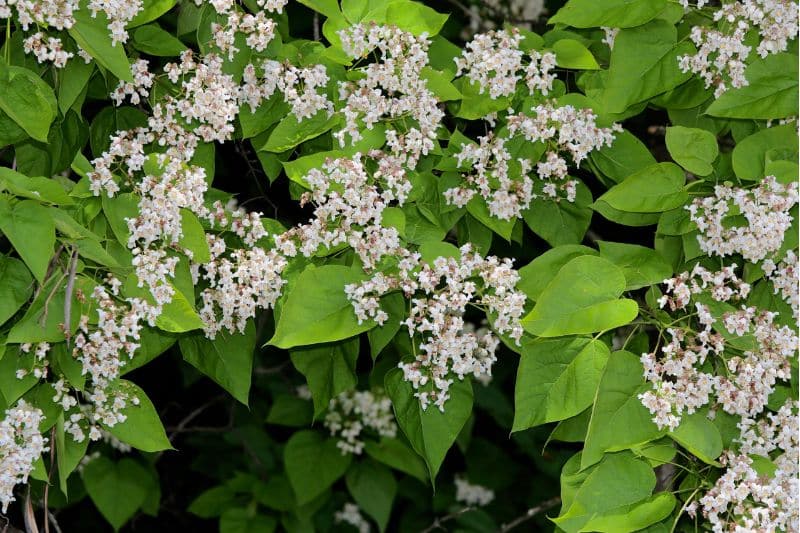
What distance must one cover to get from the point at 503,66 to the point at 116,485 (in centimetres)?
135

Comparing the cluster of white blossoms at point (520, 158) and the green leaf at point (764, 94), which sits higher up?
the green leaf at point (764, 94)

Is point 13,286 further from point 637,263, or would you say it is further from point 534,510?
point 534,510

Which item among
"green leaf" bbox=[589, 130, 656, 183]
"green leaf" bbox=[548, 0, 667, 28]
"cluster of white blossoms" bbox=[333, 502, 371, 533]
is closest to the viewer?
"green leaf" bbox=[548, 0, 667, 28]

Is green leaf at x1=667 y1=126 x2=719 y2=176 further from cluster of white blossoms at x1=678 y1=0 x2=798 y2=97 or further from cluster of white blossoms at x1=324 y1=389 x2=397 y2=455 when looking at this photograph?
cluster of white blossoms at x1=324 y1=389 x2=397 y2=455

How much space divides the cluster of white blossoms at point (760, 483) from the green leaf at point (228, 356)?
0.63 meters

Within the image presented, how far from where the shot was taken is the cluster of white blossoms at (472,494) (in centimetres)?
271

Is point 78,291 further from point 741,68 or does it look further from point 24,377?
point 741,68

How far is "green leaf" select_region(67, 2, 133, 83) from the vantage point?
138 cm

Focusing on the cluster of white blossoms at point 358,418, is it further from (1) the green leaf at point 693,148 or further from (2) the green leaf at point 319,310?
(1) the green leaf at point 693,148

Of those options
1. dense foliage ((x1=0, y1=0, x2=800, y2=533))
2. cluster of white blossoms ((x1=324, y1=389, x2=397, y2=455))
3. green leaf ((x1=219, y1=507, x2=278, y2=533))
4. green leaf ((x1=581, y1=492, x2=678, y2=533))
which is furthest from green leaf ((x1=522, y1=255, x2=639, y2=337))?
green leaf ((x1=219, y1=507, x2=278, y2=533))

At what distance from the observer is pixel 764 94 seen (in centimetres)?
148

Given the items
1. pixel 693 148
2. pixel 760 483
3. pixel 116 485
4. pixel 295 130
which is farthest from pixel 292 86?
pixel 116 485

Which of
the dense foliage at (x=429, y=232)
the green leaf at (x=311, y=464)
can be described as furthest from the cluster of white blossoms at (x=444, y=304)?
the green leaf at (x=311, y=464)

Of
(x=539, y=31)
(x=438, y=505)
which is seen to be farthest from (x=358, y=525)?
(x=539, y=31)
